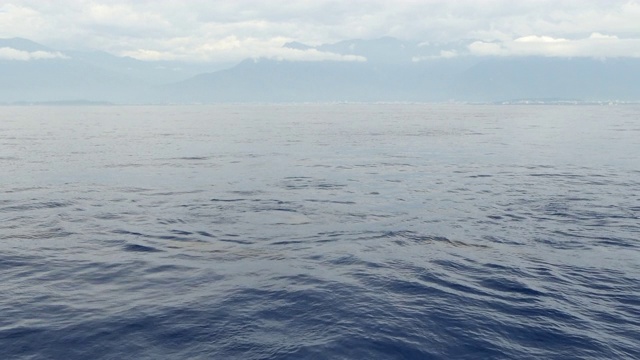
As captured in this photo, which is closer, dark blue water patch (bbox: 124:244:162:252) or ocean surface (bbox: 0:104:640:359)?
ocean surface (bbox: 0:104:640:359)

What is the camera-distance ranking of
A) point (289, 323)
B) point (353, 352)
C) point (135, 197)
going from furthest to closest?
point (135, 197) → point (289, 323) → point (353, 352)

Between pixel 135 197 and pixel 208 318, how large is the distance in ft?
78.0

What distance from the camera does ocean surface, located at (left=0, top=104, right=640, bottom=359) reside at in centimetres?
1803

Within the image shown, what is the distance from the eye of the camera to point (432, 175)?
52469 millimetres

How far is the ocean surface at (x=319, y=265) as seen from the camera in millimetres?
18031

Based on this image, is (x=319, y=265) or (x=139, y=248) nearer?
(x=319, y=265)

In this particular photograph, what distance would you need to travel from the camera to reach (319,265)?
84.1 ft

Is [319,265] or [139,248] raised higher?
[139,248]

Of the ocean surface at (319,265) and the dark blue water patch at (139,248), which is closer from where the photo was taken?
the ocean surface at (319,265)

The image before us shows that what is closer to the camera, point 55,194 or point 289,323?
point 289,323

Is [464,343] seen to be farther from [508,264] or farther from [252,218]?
[252,218]

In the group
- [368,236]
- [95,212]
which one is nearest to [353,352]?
[368,236]

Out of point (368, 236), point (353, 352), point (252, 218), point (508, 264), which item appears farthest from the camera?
point (252, 218)

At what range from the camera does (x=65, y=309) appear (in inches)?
799
